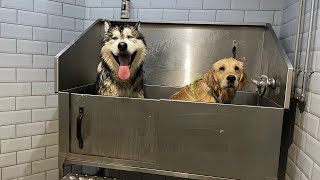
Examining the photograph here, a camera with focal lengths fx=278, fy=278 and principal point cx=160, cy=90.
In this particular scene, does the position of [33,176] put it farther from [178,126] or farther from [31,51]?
[178,126]

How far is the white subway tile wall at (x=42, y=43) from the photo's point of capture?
71.8 inches

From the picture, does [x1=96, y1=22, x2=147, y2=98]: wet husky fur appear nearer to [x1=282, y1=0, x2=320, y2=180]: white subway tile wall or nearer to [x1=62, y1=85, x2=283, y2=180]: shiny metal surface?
[x1=62, y1=85, x2=283, y2=180]: shiny metal surface

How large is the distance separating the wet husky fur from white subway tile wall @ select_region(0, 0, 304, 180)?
573 mm

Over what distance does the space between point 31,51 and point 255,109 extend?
4.98ft

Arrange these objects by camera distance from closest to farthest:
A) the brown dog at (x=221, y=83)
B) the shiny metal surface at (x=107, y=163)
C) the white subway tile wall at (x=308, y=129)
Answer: the white subway tile wall at (x=308, y=129) → the shiny metal surface at (x=107, y=163) → the brown dog at (x=221, y=83)

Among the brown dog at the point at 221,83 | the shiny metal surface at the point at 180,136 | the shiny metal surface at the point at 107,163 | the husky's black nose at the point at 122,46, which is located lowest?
the shiny metal surface at the point at 107,163

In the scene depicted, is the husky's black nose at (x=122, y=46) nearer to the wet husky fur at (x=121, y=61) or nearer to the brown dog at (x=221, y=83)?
the wet husky fur at (x=121, y=61)

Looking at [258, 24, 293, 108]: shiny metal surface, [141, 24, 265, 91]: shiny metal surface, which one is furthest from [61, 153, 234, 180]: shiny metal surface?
[141, 24, 265, 91]: shiny metal surface

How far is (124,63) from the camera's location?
5.14ft

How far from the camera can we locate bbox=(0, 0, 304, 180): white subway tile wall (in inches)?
71.8

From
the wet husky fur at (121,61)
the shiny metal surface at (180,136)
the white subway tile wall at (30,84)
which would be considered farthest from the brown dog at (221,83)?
the white subway tile wall at (30,84)

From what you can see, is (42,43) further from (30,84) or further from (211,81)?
(211,81)

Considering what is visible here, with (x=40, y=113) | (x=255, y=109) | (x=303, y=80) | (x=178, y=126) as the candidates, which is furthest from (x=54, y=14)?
(x=303, y=80)

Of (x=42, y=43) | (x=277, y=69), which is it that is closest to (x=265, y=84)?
(x=277, y=69)
